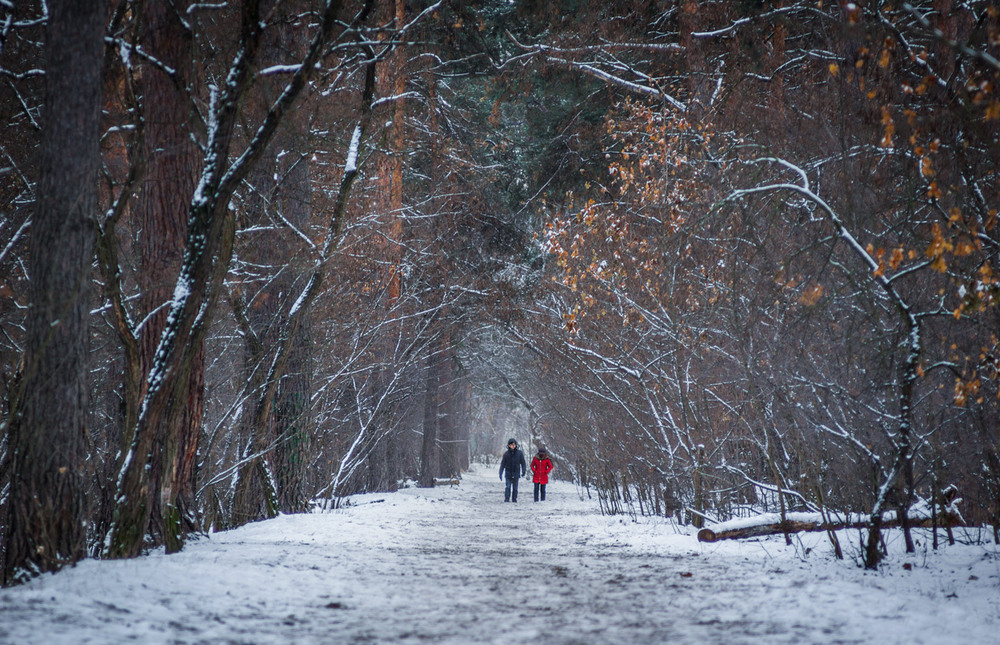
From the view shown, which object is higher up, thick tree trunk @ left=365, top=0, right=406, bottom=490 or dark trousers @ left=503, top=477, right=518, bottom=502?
thick tree trunk @ left=365, top=0, right=406, bottom=490

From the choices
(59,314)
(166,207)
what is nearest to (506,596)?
(59,314)

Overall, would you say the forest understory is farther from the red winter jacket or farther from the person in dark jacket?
the red winter jacket

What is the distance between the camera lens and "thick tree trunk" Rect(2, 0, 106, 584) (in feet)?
17.7

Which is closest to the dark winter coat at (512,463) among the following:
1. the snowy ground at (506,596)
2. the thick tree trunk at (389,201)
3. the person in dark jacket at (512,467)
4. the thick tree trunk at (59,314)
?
the person in dark jacket at (512,467)

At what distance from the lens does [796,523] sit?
818 cm

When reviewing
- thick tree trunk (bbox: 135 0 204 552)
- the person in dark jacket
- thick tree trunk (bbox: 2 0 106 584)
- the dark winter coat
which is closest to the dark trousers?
the person in dark jacket

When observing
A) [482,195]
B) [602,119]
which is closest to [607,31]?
[602,119]

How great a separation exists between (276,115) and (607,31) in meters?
6.86

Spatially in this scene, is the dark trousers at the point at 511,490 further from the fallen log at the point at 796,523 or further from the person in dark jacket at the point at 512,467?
the fallen log at the point at 796,523

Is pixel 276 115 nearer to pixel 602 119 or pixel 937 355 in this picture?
pixel 937 355

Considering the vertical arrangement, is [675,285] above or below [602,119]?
below

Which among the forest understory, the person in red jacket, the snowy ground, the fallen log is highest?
the forest understory

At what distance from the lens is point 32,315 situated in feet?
17.8

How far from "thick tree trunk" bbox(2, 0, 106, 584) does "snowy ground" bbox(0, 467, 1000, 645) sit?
0.47 meters
